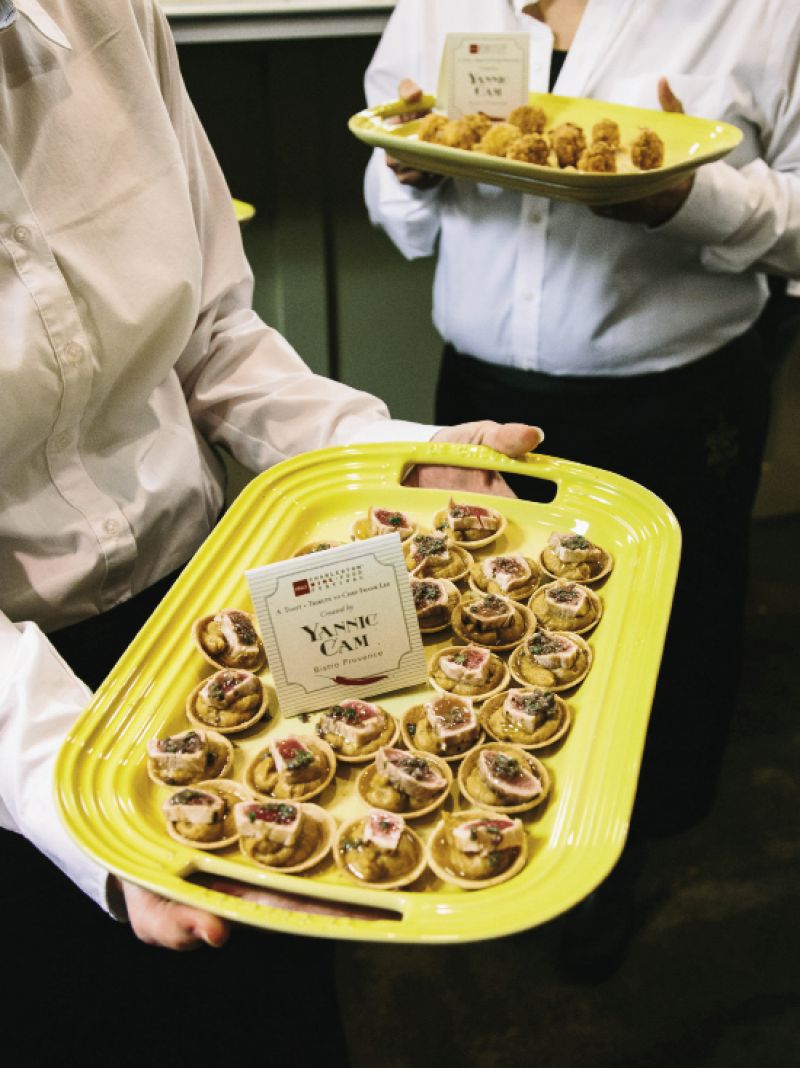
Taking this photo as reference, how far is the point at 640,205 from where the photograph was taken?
1798mm

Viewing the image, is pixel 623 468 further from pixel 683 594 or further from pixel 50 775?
pixel 50 775

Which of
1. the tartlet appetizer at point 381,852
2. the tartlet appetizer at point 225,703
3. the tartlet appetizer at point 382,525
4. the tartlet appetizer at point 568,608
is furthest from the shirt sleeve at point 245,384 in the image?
the tartlet appetizer at point 381,852

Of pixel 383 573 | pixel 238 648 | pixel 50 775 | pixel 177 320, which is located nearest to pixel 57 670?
pixel 50 775

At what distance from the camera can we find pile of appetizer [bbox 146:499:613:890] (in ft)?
3.44

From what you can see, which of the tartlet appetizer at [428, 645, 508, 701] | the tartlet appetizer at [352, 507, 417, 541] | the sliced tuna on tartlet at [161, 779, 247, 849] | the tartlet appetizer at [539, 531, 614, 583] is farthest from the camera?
the tartlet appetizer at [352, 507, 417, 541]

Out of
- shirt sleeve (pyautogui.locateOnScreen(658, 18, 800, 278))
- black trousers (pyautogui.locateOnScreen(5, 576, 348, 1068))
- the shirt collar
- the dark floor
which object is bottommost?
the dark floor

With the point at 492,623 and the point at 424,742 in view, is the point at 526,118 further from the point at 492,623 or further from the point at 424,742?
the point at 424,742

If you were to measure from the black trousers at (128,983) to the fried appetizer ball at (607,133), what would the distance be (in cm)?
114

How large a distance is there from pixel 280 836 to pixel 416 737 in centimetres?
23

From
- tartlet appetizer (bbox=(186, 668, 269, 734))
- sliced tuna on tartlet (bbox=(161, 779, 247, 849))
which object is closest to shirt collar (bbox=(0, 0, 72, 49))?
tartlet appetizer (bbox=(186, 668, 269, 734))

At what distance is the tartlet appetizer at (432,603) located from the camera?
138 centimetres

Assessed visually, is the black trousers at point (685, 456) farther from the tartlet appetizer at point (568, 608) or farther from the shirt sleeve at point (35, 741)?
the shirt sleeve at point (35, 741)

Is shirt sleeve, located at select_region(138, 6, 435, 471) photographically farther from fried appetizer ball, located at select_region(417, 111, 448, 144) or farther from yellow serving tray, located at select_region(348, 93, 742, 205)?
fried appetizer ball, located at select_region(417, 111, 448, 144)

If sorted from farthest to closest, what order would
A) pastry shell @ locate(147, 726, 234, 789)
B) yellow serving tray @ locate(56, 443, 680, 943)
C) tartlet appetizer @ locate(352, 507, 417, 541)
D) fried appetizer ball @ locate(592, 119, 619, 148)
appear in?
1. fried appetizer ball @ locate(592, 119, 619, 148)
2. tartlet appetizer @ locate(352, 507, 417, 541)
3. pastry shell @ locate(147, 726, 234, 789)
4. yellow serving tray @ locate(56, 443, 680, 943)
